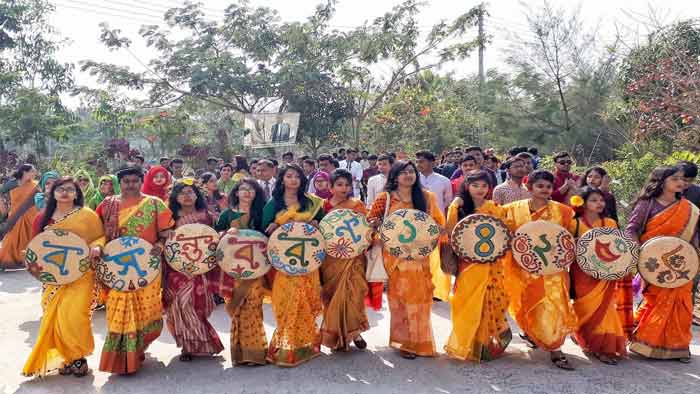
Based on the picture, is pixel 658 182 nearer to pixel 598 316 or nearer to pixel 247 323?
pixel 598 316

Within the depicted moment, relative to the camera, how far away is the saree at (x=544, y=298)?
428cm

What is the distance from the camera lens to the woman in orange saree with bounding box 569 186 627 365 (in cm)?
Result: 437

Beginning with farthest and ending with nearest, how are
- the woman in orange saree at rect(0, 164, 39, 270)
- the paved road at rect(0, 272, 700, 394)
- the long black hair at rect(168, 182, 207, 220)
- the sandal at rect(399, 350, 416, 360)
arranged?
the woman in orange saree at rect(0, 164, 39, 270), the long black hair at rect(168, 182, 207, 220), the sandal at rect(399, 350, 416, 360), the paved road at rect(0, 272, 700, 394)

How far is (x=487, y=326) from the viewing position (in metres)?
4.39

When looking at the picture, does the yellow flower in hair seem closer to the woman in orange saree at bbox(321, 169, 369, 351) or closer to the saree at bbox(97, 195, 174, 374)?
the woman in orange saree at bbox(321, 169, 369, 351)

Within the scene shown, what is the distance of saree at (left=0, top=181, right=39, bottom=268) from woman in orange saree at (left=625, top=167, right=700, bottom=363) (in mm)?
7489

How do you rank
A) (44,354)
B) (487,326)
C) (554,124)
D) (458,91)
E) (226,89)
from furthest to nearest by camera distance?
(458,91), (554,124), (226,89), (487,326), (44,354)

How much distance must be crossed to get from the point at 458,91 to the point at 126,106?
569 inches

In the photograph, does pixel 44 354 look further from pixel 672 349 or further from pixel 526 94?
pixel 526 94

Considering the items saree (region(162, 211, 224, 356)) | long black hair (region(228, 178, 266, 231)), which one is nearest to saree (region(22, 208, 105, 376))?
saree (region(162, 211, 224, 356))

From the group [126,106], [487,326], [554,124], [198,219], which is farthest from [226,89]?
[487,326]

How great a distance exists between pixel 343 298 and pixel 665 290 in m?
2.50

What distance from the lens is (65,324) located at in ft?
13.2

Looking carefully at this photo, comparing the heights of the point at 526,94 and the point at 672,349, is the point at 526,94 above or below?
above
